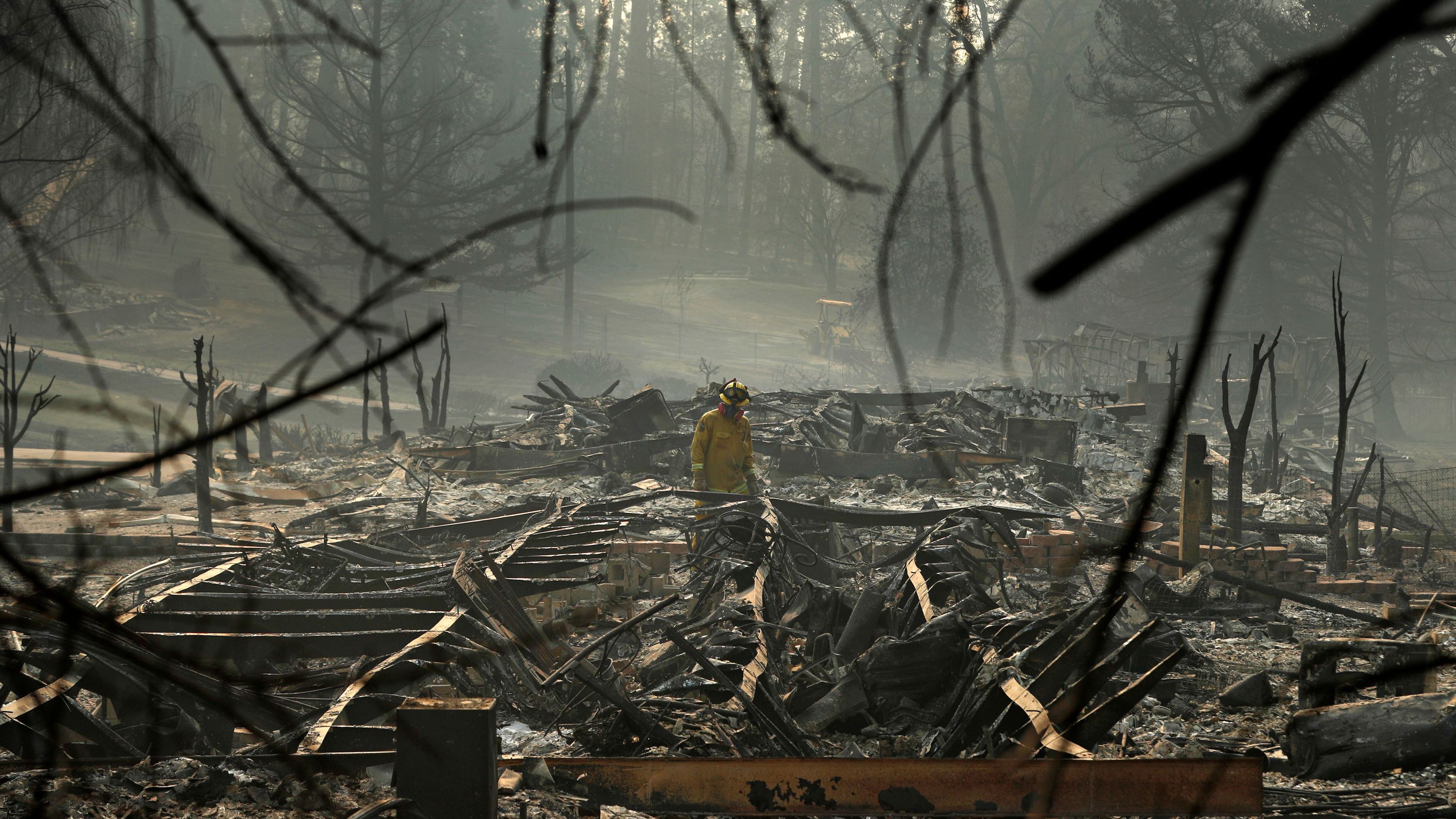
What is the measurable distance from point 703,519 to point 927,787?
5.93 m

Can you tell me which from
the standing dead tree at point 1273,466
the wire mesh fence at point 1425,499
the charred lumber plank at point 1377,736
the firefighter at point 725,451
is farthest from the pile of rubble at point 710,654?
the standing dead tree at point 1273,466

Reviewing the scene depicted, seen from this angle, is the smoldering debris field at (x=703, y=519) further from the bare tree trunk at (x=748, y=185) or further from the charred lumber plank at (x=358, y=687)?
the bare tree trunk at (x=748, y=185)

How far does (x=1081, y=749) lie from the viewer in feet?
11.6

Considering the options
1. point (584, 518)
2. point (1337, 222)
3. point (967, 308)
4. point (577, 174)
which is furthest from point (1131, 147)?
point (584, 518)

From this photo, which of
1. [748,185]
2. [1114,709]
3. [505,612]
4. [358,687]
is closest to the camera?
[1114,709]

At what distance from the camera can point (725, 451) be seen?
988cm

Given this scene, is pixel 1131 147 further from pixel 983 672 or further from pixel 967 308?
pixel 983 672

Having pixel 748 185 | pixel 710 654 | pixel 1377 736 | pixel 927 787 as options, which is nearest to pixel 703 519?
pixel 710 654

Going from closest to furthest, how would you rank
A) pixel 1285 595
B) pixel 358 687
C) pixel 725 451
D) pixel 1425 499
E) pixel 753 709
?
1. pixel 358 687
2. pixel 753 709
3. pixel 1285 595
4. pixel 725 451
5. pixel 1425 499

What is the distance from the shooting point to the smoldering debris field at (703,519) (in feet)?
3.54

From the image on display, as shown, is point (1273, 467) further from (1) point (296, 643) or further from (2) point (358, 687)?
(2) point (358, 687)

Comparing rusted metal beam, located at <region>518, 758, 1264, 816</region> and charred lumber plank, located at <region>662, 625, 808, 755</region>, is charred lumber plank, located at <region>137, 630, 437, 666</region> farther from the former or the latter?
rusted metal beam, located at <region>518, 758, 1264, 816</region>

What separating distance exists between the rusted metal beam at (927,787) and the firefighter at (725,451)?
6.30 metres

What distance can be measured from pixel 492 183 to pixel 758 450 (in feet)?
21.0
